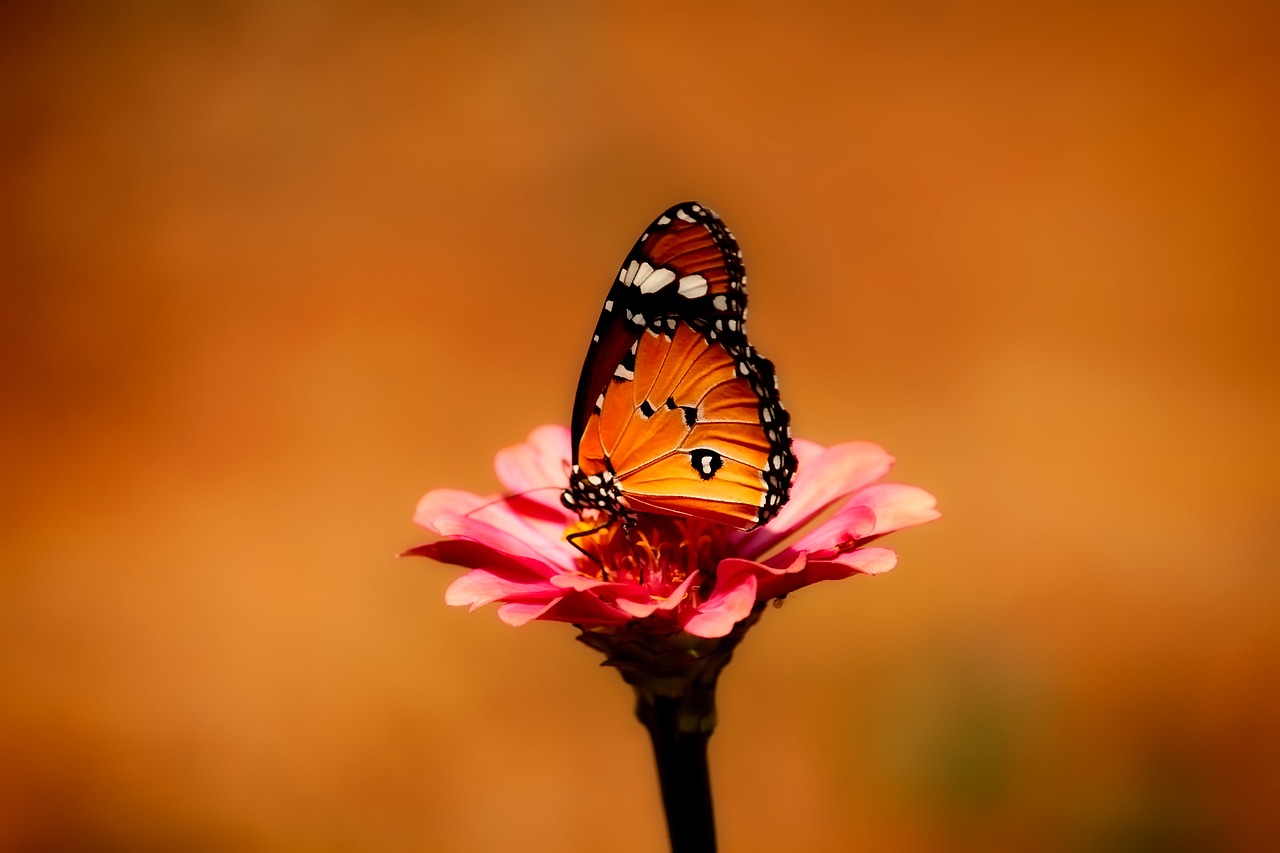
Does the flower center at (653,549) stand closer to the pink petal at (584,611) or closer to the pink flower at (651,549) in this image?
the pink flower at (651,549)

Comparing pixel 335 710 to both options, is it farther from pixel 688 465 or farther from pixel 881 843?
pixel 688 465

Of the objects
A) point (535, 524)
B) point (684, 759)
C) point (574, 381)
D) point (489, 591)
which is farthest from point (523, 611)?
point (574, 381)

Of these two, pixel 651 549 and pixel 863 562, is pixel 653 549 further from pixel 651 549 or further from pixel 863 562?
pixel 863 562

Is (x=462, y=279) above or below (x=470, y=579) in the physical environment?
above

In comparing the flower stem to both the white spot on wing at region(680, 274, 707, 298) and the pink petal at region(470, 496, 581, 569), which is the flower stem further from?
the white spot on wing at region(680, 274, 707, 298)

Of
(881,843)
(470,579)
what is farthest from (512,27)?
(470,579)

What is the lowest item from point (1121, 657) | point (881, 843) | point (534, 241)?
point (881, 843)

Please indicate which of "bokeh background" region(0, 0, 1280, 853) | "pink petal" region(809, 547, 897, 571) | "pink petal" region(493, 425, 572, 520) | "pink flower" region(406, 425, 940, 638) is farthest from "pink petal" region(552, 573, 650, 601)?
"bokeh background" region(0, 0, 1280, 853)
